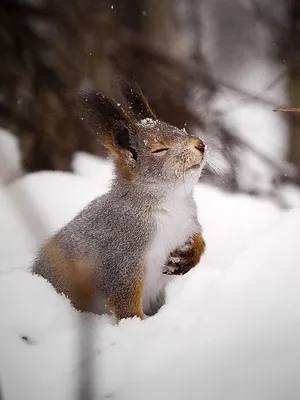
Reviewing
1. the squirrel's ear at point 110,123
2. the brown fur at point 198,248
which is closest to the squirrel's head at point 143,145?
the squirrel's ear at point 110,123

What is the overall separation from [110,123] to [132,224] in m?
0.16

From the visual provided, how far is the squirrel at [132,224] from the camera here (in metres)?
0.89

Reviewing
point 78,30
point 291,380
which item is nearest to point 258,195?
point 291,380

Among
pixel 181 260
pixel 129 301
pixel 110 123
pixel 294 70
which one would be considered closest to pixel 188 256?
pixel 181 260

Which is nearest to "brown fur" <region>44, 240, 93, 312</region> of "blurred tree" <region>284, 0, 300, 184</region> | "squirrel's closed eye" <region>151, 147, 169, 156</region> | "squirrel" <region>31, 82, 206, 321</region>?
"squirrel" <region>31, 82, 206, 321</region>

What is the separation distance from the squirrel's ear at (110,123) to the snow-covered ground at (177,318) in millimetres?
43

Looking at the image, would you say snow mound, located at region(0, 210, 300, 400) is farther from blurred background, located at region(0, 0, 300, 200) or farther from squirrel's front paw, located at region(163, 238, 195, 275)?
blurred background, located at region(0, 0, 300, 200)

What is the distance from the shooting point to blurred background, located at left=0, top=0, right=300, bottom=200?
36.5 inches

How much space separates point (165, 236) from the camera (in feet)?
3.04

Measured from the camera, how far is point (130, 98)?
3.01 feet

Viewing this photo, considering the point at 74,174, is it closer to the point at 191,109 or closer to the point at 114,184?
the point at 114,184

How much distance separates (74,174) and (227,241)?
0.27 m

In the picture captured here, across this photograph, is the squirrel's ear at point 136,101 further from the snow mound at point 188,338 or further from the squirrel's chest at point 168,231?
the snow mound at point 188,338

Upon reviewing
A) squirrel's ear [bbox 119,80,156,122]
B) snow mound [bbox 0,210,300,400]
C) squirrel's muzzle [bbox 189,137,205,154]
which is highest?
squirrel's ear [bbox 119,80,156,122]
